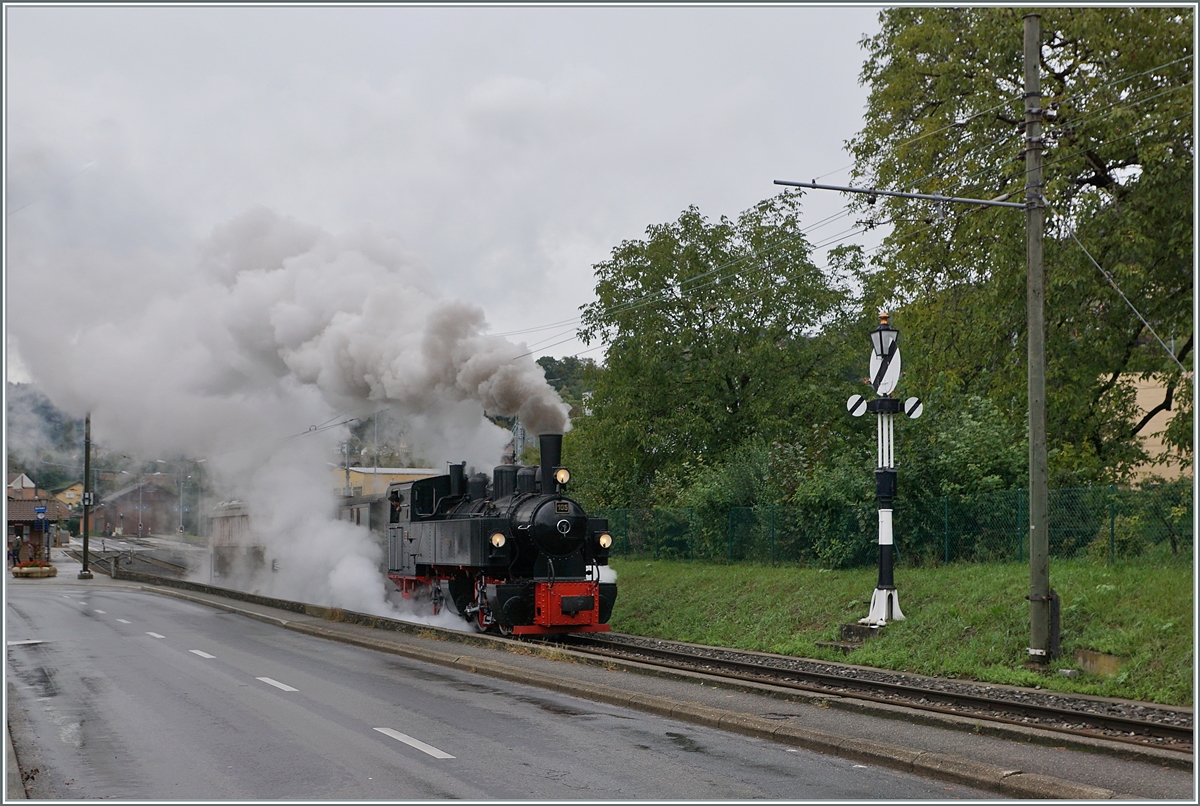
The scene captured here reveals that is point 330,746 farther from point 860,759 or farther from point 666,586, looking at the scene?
point 666,586

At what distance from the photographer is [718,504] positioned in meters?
25.8

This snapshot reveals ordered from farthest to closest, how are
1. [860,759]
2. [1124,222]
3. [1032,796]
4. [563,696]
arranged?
[1124,222] → [563,696] → [860,759] → [1032,796]

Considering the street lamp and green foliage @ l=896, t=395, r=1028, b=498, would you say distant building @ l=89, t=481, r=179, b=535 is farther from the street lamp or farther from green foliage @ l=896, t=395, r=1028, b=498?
the street lamp

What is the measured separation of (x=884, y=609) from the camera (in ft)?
A: 54.6

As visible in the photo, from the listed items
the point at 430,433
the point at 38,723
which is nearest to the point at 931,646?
the point at 38,723

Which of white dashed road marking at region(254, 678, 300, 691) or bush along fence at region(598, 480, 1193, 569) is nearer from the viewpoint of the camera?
white dashed road marking at region(254, 678, 300, 691)

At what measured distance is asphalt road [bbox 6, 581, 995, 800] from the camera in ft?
25.9

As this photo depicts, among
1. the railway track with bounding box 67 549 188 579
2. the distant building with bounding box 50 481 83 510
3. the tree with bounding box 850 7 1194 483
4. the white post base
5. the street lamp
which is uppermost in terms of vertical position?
the tree with bounding box 850 7 1194 483

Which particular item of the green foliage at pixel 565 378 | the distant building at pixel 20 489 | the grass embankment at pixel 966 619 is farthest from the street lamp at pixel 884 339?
the distant building at pixel 20 489

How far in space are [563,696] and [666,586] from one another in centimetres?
1203

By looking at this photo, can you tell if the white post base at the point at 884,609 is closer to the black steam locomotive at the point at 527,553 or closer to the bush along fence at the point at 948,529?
the bush along fence at the point at 948,529

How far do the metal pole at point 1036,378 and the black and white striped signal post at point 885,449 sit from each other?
2.77 meters

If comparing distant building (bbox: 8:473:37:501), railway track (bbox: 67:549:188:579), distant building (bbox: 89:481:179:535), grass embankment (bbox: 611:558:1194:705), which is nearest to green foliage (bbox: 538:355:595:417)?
railway track (bbox: 67:549:188:579)

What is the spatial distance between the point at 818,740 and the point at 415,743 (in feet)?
11.5
